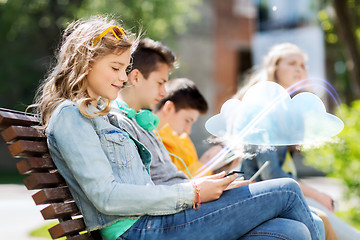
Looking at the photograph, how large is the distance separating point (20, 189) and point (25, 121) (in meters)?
8.61

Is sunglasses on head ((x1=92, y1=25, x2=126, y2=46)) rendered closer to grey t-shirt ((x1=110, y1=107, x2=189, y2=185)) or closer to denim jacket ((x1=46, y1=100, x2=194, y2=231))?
denim jacket ((x1=46, y1=100, x2=194, y2=231))

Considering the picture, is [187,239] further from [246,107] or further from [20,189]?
[20,189]

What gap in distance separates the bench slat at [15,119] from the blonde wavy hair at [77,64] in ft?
0.16

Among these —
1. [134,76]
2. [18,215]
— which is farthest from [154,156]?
[18,215]

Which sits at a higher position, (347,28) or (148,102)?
(347,28)

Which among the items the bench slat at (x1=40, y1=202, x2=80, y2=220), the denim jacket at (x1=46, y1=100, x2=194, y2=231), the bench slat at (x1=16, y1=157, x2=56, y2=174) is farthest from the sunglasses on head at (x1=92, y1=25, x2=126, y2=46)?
the bench slat at (x1=40, y1=202, x2=80, y2=220)

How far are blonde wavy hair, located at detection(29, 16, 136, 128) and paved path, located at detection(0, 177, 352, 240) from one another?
327 centimetres

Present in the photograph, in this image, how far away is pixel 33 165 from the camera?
1.91m

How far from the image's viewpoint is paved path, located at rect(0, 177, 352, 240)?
210 inches

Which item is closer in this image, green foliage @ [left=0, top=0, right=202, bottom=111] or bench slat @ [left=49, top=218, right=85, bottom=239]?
bench slat @ [left=49, top=218, right=85, bottom=239]

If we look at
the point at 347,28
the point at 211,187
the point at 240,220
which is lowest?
the point at 240,220

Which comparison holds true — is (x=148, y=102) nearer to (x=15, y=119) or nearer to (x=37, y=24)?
(x=15, y=119)

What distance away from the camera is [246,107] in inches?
101

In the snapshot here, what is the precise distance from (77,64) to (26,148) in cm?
42
